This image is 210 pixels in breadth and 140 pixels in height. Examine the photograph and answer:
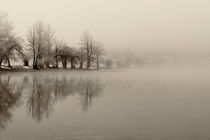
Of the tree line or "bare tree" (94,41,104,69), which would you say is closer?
the tree line

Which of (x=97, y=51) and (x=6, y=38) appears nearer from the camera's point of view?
(x=6, y=38)

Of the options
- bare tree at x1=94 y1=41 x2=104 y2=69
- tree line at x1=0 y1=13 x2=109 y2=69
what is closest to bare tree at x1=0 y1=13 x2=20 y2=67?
tree line at x1=0 y1=13 x2=109 y2=69

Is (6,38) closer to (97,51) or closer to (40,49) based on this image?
(40,49)

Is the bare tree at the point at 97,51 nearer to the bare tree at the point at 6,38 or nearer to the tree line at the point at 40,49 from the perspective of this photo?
the tree line at the point at 40,49

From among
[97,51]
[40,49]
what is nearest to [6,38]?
[40,49]

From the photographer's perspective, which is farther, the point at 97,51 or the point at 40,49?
the point at 97,51

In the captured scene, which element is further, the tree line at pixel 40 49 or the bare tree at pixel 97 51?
the bare tree at pixel 97 51

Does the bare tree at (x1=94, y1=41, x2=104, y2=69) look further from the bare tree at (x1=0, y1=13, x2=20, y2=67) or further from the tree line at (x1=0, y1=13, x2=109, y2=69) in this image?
the bare tree at (x1=0, y1=13, x2=20, y2=67)

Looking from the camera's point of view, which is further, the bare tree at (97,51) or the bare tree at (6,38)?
the bare tree at (97,51)

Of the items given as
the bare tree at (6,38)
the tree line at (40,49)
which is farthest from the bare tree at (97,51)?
the bare tree at (6,38)

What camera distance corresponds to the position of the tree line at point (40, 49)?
1660 inches

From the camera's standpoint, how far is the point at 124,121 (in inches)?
272

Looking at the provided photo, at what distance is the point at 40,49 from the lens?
51781 millimetres

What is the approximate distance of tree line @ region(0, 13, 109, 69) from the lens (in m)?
42.2
